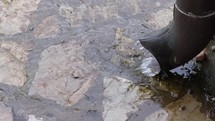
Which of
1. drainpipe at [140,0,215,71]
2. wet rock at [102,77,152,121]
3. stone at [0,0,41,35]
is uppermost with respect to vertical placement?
drainpipe at [140,0,215,71]

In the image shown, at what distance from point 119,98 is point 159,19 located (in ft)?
3.30

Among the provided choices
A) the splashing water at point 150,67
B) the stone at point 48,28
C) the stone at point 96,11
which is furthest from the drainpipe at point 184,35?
the stone at point 48,28

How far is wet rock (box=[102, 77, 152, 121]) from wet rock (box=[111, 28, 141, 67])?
203 mm

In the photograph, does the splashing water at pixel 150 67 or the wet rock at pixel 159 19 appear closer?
the splashing water at pixel 150 67

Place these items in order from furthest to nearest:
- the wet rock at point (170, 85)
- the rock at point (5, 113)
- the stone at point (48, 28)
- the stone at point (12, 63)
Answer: the stone at point (48, 28) → the stone at point (12, 63) → the wet rock at point (170, 85) → the rock at point (5, 113)

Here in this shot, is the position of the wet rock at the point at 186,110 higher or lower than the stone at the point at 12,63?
lower

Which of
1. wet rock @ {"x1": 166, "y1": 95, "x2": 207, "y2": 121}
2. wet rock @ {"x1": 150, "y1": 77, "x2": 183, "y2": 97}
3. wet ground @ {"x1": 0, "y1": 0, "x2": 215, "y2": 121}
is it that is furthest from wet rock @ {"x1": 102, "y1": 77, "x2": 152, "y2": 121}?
wet rock @ {"x1": 166, "y1": 95, "x2": 207, "y2": 121}

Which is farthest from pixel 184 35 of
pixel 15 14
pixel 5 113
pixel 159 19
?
pixel 15 14

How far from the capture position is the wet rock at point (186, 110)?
291 centimetres

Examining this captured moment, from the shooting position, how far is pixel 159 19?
3.71 metres

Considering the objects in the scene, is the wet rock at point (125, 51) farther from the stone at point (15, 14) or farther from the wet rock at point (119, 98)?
the stone at point (15, 14)

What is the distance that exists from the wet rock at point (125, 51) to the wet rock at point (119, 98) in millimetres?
203

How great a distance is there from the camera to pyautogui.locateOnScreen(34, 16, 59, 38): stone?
3.59m

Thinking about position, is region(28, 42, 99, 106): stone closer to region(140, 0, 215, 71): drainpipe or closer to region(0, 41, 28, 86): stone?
region(0, 41, 28, 86): stone
